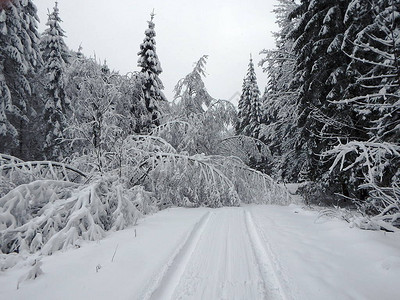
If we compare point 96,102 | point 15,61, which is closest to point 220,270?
point 96,102

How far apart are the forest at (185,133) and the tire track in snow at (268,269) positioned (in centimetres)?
177

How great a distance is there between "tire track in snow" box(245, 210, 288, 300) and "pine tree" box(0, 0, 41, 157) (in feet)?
44.9

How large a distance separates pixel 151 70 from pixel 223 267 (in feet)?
44.9

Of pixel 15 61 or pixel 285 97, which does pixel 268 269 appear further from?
pixel 15 61

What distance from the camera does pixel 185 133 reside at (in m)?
10.5

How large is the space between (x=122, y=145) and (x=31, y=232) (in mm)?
4237

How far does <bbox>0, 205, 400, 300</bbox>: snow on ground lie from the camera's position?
98.0 inches

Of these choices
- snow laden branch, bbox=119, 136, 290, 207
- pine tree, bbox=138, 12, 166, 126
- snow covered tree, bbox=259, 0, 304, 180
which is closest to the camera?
snow laden branch, bbox=119, 136, 290, 207

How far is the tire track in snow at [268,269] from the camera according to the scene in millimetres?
2516

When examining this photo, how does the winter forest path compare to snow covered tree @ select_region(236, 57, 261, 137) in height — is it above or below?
below

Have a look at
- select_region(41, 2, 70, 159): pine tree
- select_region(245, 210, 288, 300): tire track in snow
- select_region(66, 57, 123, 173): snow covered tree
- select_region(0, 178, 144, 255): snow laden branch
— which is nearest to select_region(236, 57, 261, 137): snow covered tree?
select_region(41, 2, 70, 159): pine tree

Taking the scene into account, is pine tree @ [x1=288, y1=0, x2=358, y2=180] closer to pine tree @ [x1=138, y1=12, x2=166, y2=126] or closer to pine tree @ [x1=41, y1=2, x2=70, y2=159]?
pine tree @ [x1=138, y1=12, x2=166, y2=126]

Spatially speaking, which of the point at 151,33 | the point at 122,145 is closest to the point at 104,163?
the point at 122,145

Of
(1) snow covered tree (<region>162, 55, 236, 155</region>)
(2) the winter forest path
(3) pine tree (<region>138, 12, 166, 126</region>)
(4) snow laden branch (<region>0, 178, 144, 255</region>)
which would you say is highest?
(3) pine tree (<region>138, 12, 166, 126</region>)
